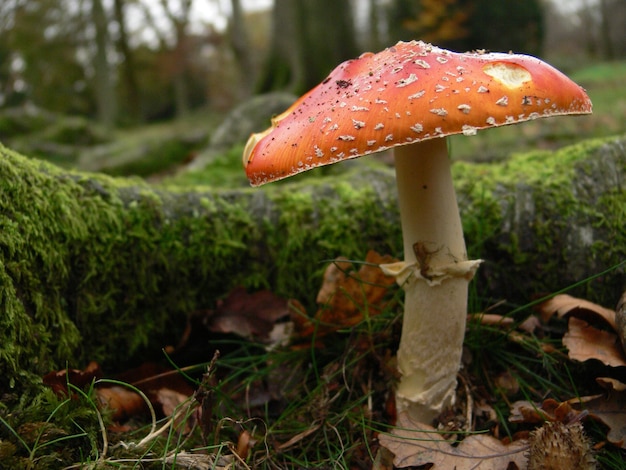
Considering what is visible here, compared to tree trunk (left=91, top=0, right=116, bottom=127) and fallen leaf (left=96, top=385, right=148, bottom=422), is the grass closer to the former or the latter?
fallen leaf (left=96, top=385, right=148, bottom=422)

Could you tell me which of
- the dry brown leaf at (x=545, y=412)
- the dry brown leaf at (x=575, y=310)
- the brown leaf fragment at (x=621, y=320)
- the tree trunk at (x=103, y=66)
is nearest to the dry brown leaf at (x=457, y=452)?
the dry brown leaf at (x=545, y=412)

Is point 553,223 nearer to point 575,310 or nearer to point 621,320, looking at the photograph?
point 575,310

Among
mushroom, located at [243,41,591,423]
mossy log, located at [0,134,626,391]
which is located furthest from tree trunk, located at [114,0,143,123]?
mushroom, located at [243,41,591,423]

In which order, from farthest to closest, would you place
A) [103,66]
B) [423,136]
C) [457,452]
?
[103,66], [457,452], [423,136]

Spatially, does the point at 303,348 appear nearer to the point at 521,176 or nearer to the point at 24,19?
the point at 521,176

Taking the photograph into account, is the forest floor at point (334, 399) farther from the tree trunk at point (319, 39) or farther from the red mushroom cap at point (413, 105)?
the tree trunk at point (319, 39)

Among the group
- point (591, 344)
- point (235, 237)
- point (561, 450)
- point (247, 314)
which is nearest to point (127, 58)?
point (235, 237)
